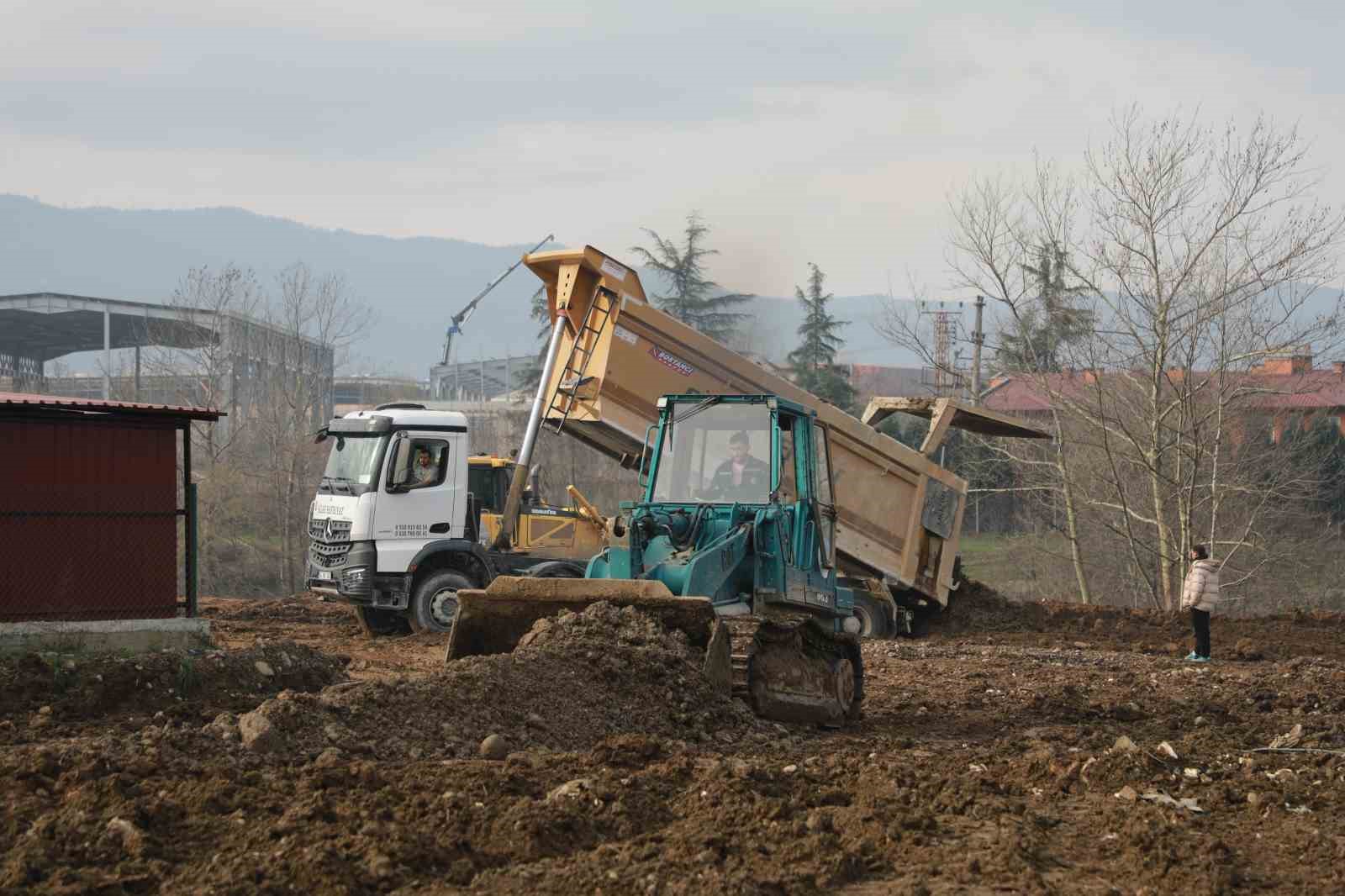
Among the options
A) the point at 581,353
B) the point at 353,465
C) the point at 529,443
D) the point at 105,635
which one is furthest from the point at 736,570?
the point at 353,465

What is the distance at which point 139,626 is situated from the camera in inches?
497

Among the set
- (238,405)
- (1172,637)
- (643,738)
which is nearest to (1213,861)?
(643,738)

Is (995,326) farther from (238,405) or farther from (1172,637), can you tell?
(238,405)

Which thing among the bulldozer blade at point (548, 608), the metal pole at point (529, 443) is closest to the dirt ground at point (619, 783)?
the bulldozer blade at point (548, 608)

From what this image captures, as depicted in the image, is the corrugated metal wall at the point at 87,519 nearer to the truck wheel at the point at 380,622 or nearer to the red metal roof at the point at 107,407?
Result: the red metal roof at the point at 107,407

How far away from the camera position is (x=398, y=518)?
16375 millimetres

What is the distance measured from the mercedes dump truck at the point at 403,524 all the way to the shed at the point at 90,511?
2983 millimetres

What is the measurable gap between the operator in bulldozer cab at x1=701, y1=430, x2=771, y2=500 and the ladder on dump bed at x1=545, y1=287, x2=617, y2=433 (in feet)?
18.3

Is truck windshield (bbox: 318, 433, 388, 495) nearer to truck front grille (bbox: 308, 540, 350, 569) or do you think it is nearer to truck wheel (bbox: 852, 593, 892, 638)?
truck front grille (bbox: 308, 540, 350, 569)

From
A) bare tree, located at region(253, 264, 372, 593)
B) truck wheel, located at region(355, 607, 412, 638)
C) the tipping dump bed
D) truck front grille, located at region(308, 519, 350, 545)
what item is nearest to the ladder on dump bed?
the tipping dump bed

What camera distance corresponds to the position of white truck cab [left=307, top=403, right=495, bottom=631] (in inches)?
642

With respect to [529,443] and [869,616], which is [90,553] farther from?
[869,616]

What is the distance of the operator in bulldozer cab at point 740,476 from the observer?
1059 centimetres

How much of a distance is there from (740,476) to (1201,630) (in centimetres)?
766
